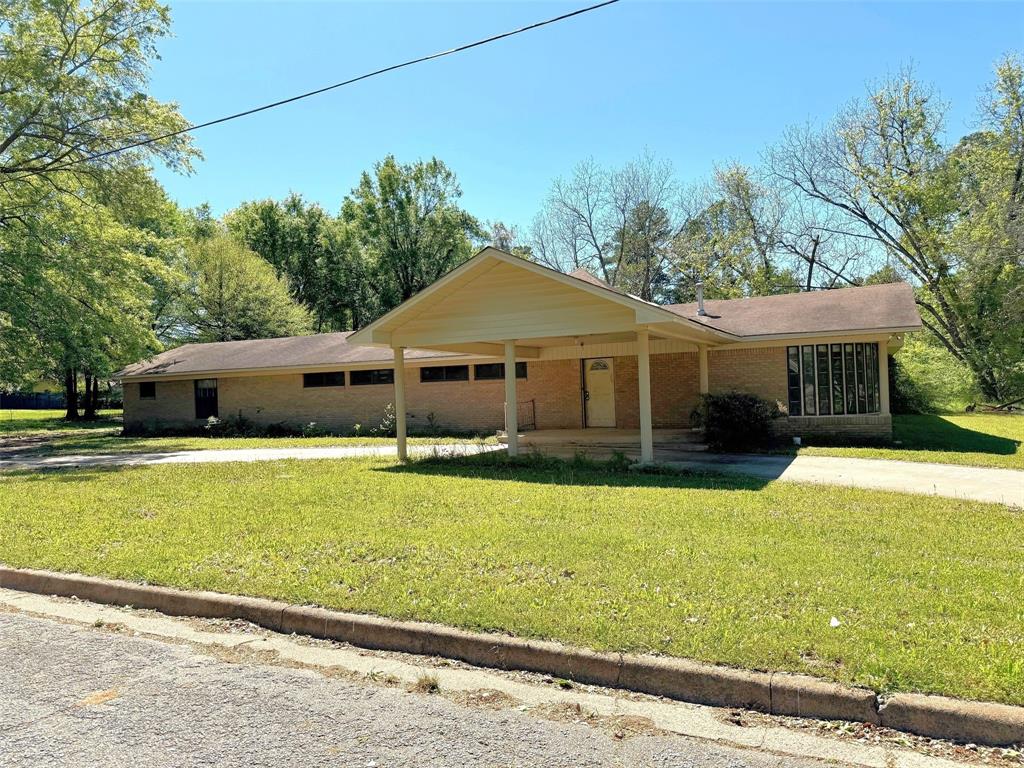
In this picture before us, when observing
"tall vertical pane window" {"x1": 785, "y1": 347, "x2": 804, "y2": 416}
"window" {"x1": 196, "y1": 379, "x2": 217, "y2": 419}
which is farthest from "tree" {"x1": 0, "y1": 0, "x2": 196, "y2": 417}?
"tall vertical pane window" {"x1": 785, "y1": 347, "x2": 804, "y2": 416}

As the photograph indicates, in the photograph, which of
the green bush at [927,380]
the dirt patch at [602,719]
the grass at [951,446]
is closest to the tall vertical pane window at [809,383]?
the grass at [951,446]

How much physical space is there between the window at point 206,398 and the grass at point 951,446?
68.2ft

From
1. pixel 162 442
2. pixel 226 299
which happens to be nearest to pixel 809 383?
pixel 162 442

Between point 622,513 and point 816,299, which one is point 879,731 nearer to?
point 622,513

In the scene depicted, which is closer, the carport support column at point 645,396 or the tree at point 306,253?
the carport support column at point 645,396

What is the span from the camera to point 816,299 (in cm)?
1920

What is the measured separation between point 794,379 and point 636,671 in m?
14.8

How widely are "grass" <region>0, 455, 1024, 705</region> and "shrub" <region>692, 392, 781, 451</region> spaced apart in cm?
396

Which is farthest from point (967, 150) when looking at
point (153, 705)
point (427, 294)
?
point (153, 705)

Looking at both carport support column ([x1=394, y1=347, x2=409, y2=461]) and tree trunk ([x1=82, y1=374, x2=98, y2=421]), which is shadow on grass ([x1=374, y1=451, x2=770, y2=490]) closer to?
carport support column ([x1=394, y1=347, x2=409, y2=461])

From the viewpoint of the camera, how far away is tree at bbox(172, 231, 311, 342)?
37312 mm

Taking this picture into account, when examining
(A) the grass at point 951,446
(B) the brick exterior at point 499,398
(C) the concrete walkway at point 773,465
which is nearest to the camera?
(C) the concrete walkway at point 773,465

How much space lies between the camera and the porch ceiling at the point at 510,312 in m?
11.9

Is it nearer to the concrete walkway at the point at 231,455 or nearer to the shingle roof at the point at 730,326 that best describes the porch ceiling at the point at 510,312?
the shingle roof at the point at 730,326
